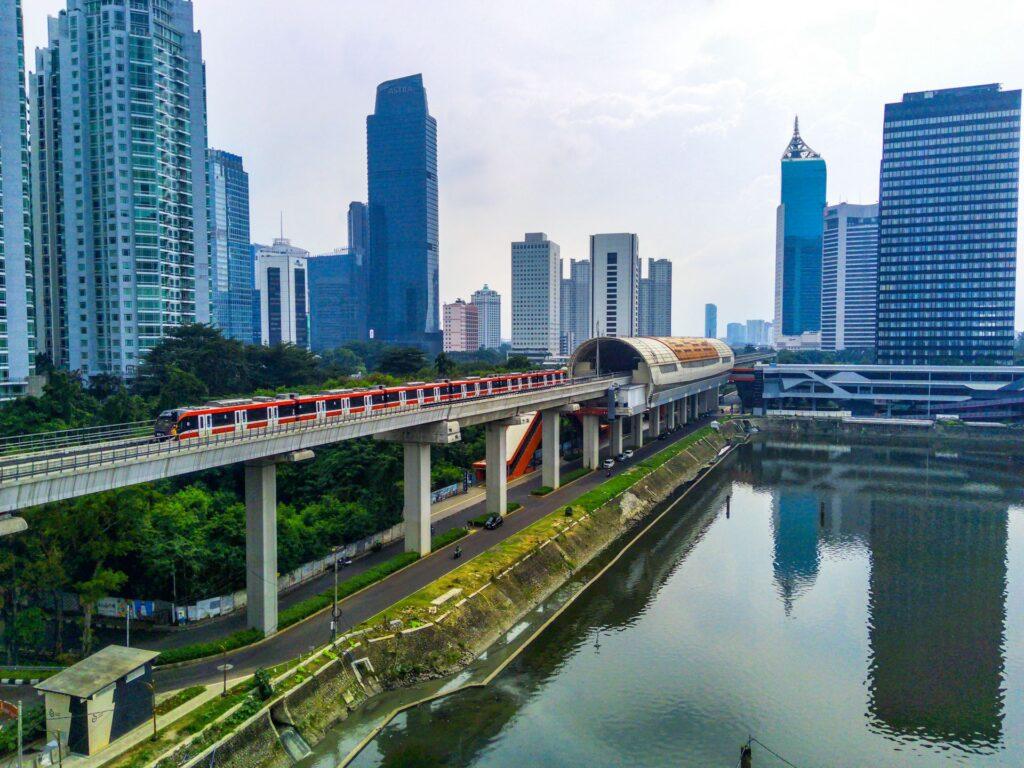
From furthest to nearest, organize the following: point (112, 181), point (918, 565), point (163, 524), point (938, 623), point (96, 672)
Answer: point (112, 181)
point (918, 565)
point (938, 623)
point (163, 524)
point (96, 672)

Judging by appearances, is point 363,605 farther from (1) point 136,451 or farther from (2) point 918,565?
(2) point 918,565

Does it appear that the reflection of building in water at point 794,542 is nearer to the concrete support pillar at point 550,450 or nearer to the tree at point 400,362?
the concrete support pillar at point 550,450

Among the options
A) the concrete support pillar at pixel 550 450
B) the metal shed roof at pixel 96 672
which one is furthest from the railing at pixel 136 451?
the concrete support pillar at pixel 550 450

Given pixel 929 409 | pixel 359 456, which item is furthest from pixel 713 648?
pixel 929 409

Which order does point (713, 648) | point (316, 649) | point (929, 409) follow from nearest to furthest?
point (316, 649) < point (713, 648) < point (929, 409)

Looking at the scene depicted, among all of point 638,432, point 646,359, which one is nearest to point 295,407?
point 646,359

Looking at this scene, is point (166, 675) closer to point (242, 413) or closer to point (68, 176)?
point (242, 413)
